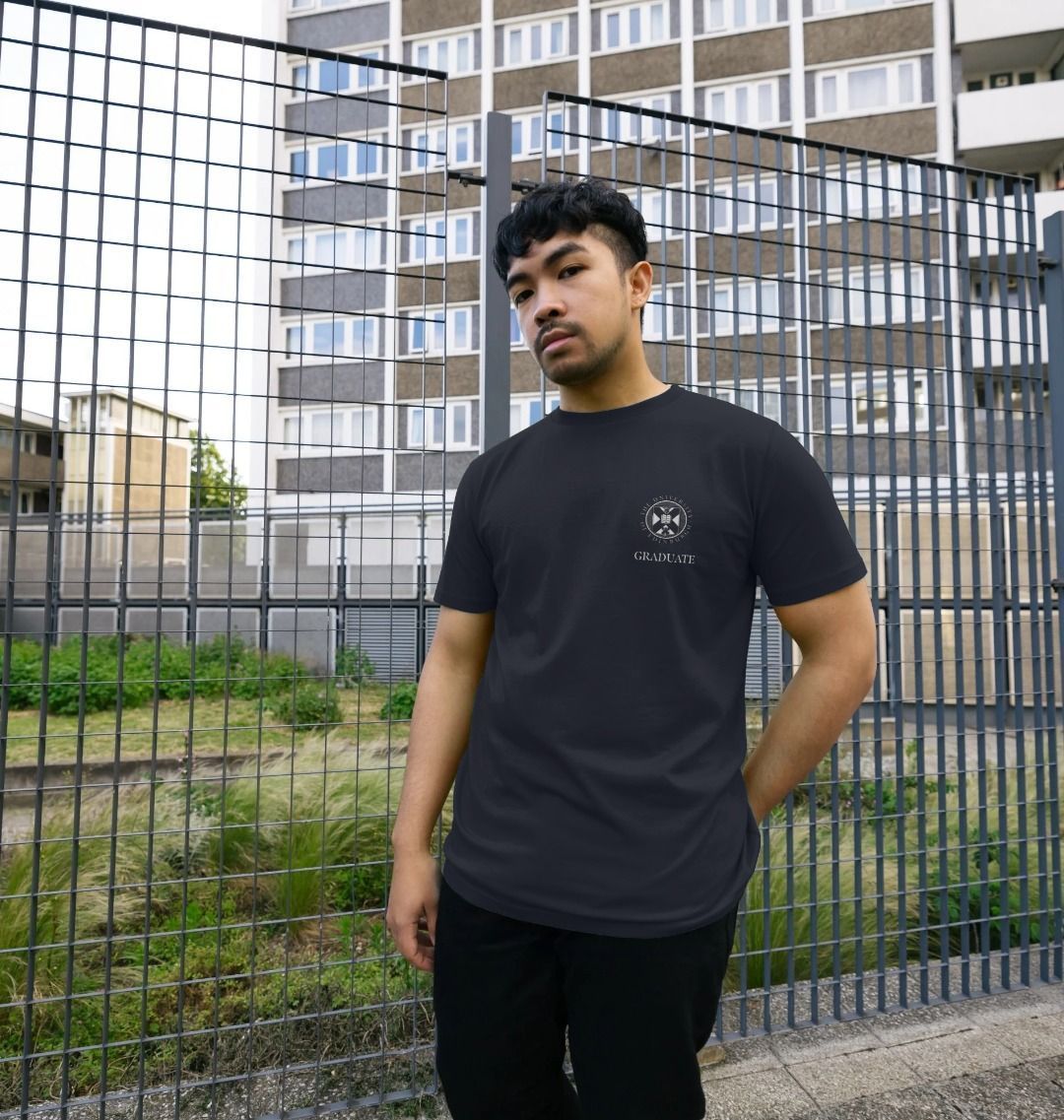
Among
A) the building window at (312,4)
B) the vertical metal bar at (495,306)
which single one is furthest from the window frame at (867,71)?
the vertical metal bar at (495,306)

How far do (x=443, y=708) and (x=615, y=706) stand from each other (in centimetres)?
45

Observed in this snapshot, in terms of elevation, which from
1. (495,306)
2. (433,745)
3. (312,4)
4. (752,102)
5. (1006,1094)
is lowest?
(1006,1094)

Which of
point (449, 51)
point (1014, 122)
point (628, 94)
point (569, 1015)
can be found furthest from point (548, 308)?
point (449, 51)

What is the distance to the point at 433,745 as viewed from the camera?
1799mm

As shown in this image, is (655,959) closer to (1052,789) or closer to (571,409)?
(571,409)

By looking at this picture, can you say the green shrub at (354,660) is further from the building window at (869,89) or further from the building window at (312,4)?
the building window at (312,4)

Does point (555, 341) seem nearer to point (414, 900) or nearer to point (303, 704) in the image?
point (414, 900)

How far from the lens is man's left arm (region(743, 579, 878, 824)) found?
1.56 meters

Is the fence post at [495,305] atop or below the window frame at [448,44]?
below

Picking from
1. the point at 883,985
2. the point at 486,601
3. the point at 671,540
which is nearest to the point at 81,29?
the point at 486,601

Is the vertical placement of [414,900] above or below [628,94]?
below

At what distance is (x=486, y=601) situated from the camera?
5.86 feet

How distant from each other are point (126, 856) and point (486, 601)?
2.86 m

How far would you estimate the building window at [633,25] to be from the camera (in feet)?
70.9
